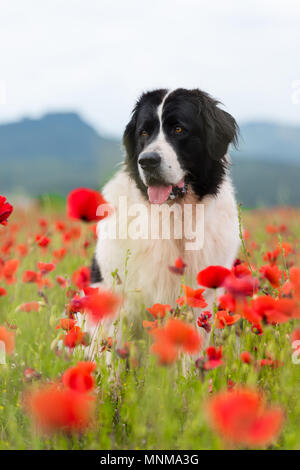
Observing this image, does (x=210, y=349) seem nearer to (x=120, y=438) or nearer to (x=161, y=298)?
(x=120, y=438)

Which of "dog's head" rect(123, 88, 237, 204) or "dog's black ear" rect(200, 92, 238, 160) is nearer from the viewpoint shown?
"dog's head" rect(123, 88, 237, 204)

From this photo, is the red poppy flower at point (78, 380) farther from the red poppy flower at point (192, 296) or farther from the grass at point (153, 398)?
the red poppy flower at point (192, 296)

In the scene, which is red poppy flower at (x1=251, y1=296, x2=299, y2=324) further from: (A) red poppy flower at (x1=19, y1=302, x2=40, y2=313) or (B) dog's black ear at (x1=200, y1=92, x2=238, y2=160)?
(B) dog's black ear at (x1=200, y1=92, x2=238, y2=160)

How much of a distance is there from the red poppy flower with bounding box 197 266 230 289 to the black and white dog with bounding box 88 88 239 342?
134 cm

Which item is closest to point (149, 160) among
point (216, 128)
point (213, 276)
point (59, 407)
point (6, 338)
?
point (216, 128)

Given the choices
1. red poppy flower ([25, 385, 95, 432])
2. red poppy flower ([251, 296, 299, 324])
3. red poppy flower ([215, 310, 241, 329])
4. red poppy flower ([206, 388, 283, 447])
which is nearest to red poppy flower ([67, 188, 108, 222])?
red poppy flower ([215, 310, 241, 329])

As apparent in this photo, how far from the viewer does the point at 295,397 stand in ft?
6.37

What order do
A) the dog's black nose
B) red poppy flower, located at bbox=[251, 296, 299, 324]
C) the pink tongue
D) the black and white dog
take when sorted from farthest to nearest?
the pink tongue, the black and white dog, the dog's black nose, red poppy flower, located at bbox=[251, 296, 299, 324]

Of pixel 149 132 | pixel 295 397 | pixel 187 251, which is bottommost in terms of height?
pixel 295 397

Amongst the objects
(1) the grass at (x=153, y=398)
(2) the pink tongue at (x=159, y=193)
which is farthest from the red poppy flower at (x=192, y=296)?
(2) the pink tongue at (x=159, y=193)

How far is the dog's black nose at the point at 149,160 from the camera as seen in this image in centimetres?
305

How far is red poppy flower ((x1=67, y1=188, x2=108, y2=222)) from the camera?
1.90 m
